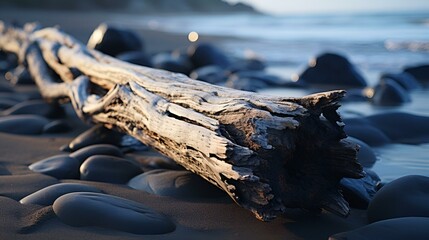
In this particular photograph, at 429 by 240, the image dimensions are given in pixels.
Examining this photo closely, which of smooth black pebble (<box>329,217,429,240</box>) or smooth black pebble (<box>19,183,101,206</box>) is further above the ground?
smooth black pebble (<box>329,217,429,240</box>)

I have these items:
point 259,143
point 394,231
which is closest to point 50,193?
point 259,143

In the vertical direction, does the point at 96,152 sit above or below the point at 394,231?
below

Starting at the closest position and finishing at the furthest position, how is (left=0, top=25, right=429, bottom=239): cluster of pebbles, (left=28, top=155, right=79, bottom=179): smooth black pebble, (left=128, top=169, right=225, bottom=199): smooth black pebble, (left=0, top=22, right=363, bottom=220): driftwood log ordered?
(left=0, top=22, right=363, bottom=220): driftwood log < (left=0, top=25, right=429, bottom=239): cluster of pebbles < (left=128, top=169, right=225, bottom=199): smooth black pebble < (left=28, top=155, right=79, bottom=179): smooth black pebble

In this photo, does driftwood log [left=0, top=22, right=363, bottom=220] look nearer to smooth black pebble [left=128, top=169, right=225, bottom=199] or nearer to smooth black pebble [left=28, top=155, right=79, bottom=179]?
smooth black pebble [left=128, top=169, right=225, bottom=199]

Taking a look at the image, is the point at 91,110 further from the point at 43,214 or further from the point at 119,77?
the point at 43,214

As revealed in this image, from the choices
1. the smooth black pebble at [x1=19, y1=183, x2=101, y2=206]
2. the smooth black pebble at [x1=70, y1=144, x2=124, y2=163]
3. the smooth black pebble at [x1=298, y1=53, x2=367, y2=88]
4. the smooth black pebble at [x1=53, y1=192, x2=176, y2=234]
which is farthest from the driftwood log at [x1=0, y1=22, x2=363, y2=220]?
the smooth black pebble at [x1=298, y1=53, x2=367, y2=88]

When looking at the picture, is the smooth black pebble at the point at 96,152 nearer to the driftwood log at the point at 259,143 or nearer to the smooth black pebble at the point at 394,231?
the driftwood log at the point at 259,143

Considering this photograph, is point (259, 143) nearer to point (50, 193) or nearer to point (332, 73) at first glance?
→ point (50, 193)

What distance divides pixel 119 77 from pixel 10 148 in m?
0.85

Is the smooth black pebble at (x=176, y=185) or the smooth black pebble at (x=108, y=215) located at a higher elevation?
the smooth black pebble at (x=108, y=215)

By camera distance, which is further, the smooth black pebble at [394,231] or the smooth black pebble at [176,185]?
the smooth black pebble at [176,185]

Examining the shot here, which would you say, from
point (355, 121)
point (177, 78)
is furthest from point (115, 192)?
point (355, 121)

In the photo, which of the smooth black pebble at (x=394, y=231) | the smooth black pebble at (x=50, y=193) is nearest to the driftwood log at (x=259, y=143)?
the smooth black pebble at (x=394, y=231)

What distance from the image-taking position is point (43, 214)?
2213 mm
